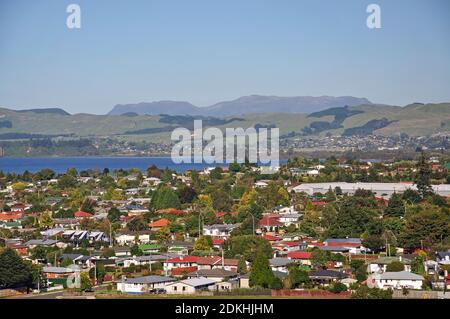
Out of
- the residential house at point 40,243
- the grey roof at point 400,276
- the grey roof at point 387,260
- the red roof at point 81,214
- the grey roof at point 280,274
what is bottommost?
the residential house at point 40,243

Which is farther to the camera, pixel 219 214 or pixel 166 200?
pixel 166 200

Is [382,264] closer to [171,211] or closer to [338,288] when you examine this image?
[338,288]

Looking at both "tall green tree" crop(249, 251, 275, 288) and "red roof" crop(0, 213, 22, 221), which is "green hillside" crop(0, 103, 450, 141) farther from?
"tall green tree" crop(249, 251, 275, 288)

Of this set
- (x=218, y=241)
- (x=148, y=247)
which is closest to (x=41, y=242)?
(x=148, y=247)

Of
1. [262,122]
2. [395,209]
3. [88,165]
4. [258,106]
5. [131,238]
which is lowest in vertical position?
[88,165]

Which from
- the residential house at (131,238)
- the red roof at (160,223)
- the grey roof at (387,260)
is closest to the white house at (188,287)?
the grey roof at (387,260)

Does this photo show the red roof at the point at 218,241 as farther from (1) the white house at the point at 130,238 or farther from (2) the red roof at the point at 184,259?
(2) the red roof at the point at 184,259
